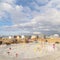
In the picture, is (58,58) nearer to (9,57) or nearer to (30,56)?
(30,56)

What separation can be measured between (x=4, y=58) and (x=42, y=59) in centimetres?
297

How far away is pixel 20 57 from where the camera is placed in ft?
45.2

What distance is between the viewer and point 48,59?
13188 millimetres

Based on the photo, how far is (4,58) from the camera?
13.3m

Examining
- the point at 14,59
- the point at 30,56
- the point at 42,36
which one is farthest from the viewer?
the point at 42,36

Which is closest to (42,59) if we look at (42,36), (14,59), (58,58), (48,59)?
(48,59)

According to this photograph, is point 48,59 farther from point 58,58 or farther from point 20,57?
point 20,57

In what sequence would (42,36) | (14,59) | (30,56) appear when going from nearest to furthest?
1. (14,59)
2. (30,56)
3. (42,36)

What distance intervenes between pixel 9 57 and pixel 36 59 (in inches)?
84.9

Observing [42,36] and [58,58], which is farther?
[42,36]

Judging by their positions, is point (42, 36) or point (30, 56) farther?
point (42, 36)

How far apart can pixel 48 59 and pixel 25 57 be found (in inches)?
75.9

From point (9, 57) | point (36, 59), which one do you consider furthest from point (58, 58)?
point (9, 57)

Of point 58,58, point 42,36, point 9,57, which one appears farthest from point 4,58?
point 42,36
